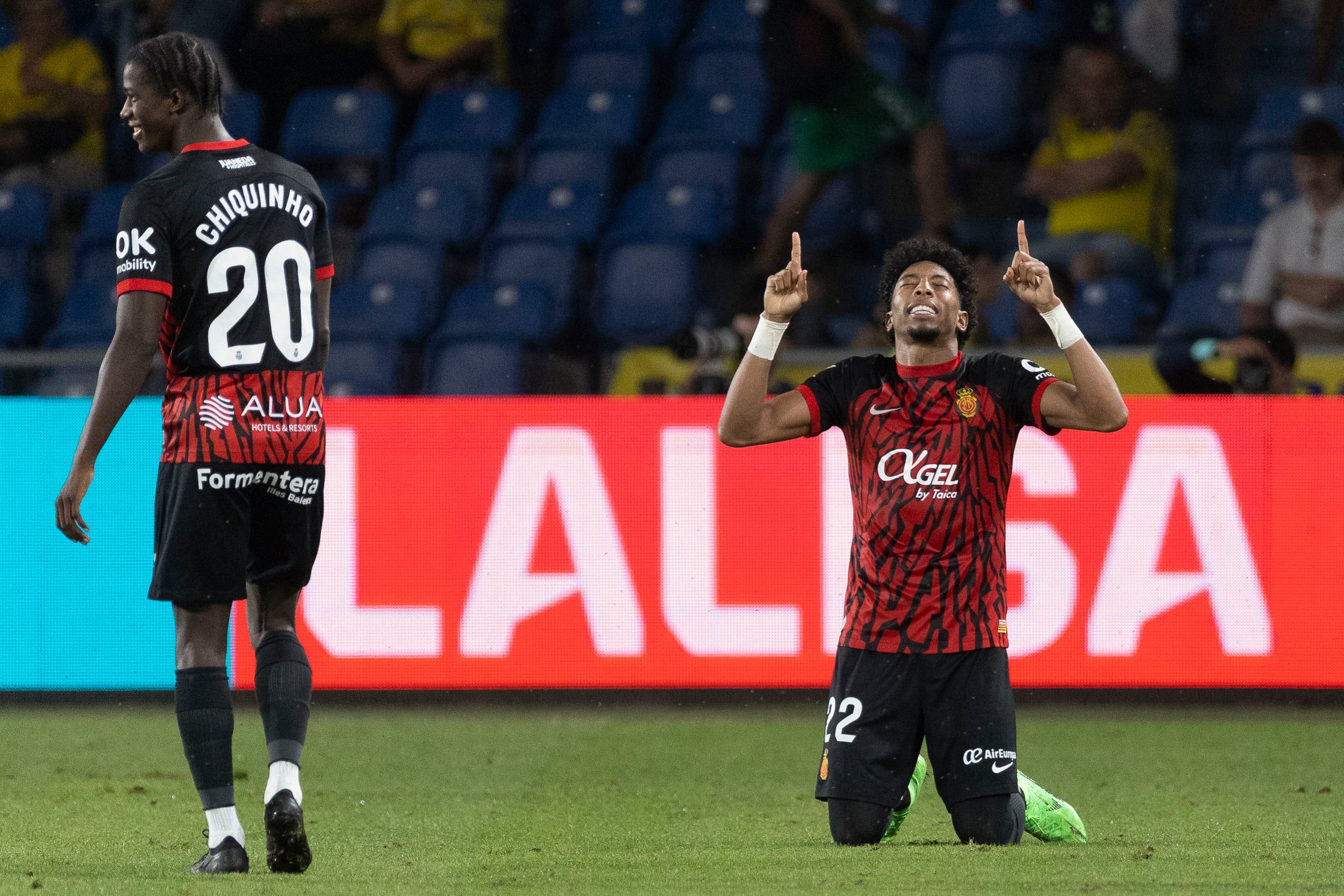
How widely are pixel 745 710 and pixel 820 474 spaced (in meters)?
0.99

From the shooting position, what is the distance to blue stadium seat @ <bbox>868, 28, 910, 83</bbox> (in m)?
9.05

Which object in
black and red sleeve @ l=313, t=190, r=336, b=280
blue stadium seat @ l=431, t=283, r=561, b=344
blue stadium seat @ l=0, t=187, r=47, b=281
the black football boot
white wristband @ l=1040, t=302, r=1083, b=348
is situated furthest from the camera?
blue stadium seat @ l=0, t=187, r=47, b=281

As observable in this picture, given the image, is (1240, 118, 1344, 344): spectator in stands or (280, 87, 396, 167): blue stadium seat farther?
(280, 87, 396, 167): blue stadium seat

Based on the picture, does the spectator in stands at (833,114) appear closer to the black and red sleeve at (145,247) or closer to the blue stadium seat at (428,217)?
the blue stadium seat at (428,217)

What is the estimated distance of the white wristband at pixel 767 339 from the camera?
409cm

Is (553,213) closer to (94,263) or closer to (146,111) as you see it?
(94,263)

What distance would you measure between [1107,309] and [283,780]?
541cm

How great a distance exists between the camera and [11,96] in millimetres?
9555

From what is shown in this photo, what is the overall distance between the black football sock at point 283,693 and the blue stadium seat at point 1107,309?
4930mm

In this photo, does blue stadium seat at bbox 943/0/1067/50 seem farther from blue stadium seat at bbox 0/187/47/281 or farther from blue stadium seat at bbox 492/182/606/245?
blue stadium seat at bbox 0/187/47/281

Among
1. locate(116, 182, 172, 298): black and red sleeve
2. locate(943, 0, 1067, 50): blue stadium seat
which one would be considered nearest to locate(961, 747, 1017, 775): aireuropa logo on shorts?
locate(116, 182, 172, 298): black and red sleeve

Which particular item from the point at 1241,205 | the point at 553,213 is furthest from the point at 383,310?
the point at 1241,205

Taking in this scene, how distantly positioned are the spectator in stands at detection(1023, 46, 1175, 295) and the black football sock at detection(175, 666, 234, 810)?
5587 mm

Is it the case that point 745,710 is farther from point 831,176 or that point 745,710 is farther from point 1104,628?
point 831,176
